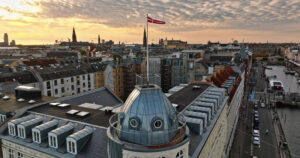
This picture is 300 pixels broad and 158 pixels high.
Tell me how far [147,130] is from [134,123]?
1311mm

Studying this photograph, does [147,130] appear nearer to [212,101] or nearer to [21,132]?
[21,132]

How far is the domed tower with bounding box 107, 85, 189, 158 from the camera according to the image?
60.5ft

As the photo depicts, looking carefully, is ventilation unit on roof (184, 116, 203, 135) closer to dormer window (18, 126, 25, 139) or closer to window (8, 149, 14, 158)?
dormer window (18, 126, 25, 139)

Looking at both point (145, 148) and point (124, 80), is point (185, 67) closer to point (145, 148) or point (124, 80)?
point (124, 80)

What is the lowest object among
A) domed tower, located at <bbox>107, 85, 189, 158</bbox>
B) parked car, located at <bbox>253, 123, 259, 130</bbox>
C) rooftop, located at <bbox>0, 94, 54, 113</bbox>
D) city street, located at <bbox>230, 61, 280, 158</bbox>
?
city street, located at <bbox>230, 61, 280, 158</bbox>

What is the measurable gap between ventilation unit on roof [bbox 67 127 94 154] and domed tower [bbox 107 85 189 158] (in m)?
6.18

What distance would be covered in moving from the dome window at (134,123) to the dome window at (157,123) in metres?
1.36

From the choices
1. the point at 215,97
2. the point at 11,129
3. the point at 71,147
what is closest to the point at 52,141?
the point at 71,147

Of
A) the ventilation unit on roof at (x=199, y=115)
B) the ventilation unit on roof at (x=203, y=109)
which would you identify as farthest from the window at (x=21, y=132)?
the ventilation unit on roof at (x=203, y=109)

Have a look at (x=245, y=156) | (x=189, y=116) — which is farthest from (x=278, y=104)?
(x=189, y=116)

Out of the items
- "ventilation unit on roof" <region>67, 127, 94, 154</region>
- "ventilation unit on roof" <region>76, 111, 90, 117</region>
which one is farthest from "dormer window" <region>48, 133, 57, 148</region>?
"ventilation unit on roof" <region>76, 111, 90, 117</region>

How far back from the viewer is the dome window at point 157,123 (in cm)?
1872

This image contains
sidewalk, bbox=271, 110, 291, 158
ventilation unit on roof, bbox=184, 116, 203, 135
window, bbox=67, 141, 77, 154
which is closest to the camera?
window, bbox=67, 141, 77, 154

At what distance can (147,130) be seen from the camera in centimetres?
1864
